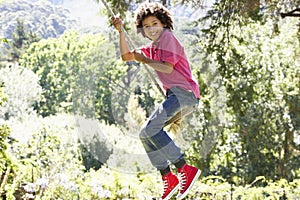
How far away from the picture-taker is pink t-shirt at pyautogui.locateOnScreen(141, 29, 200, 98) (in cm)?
210

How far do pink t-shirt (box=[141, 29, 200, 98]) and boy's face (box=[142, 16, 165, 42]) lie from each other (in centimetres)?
3

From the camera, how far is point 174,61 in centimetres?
208

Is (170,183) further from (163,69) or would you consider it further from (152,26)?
(152,26)

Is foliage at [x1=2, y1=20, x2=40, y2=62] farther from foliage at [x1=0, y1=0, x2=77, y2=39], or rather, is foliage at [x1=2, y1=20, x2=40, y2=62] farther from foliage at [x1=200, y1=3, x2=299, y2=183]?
foliage at [x1=200, y1=3, x2=299, y2=183]

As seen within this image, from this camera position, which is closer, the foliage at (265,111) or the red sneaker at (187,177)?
the red sneaker at (187,177)

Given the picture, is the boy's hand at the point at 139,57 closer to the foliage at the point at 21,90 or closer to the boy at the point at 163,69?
the boy at the point at 163,69

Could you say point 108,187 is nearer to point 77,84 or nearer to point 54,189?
point 54,189

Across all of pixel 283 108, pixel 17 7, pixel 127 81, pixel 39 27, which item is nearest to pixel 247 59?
pixel 283 108

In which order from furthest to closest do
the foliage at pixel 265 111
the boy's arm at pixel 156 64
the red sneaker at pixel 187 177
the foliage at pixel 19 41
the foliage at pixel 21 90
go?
the foliage at pixel 19 41 < the foliage at pixel 21 90 < the foliage at pixel 265 111 < the red sneaker at pixel 187 177 < the boy's arm at pixel 156 64

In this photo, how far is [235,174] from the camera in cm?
990

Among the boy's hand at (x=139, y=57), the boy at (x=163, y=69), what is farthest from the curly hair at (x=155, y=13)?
the boy's hand at (x=139, y=57)

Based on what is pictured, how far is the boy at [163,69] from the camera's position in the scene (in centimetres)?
210

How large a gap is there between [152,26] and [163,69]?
20cm

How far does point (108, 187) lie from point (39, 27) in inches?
2163
